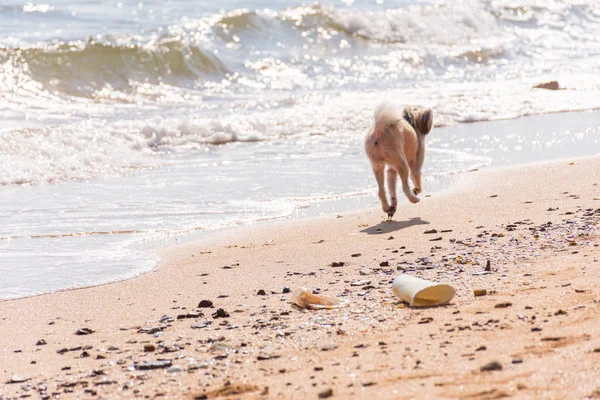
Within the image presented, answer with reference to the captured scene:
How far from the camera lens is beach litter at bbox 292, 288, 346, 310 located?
477cm

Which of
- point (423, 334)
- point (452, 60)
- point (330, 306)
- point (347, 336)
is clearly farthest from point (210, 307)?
point (452, 60)

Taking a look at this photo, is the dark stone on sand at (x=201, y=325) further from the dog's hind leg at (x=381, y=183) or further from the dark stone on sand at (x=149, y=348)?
the dog's hind leg at (x=381, y=183)

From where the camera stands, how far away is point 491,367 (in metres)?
3.45

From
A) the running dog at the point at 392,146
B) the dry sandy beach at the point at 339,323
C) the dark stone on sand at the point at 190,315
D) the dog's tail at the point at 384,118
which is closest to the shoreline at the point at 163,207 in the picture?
the dry sandy beach at the point at 339,323

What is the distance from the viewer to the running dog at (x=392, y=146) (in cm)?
778

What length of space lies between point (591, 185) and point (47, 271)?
4691 millimetres

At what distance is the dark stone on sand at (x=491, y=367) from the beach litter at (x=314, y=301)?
1382 millimetres

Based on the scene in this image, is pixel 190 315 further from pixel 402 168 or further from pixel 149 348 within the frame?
pixel 402 168

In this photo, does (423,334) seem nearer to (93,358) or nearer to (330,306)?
(330,306)

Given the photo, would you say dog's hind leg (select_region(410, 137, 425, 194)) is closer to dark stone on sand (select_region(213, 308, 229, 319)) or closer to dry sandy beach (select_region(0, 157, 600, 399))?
dry sandy beach (select_region(0, 157, 600, 399))

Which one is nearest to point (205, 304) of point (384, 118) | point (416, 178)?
point (384, 118)

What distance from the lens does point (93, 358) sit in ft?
14.0

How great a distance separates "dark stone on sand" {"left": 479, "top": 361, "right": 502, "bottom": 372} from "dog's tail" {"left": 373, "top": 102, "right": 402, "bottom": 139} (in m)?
4.45

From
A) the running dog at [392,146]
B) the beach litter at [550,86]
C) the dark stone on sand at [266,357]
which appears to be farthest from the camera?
the beach litter at [550,86]
